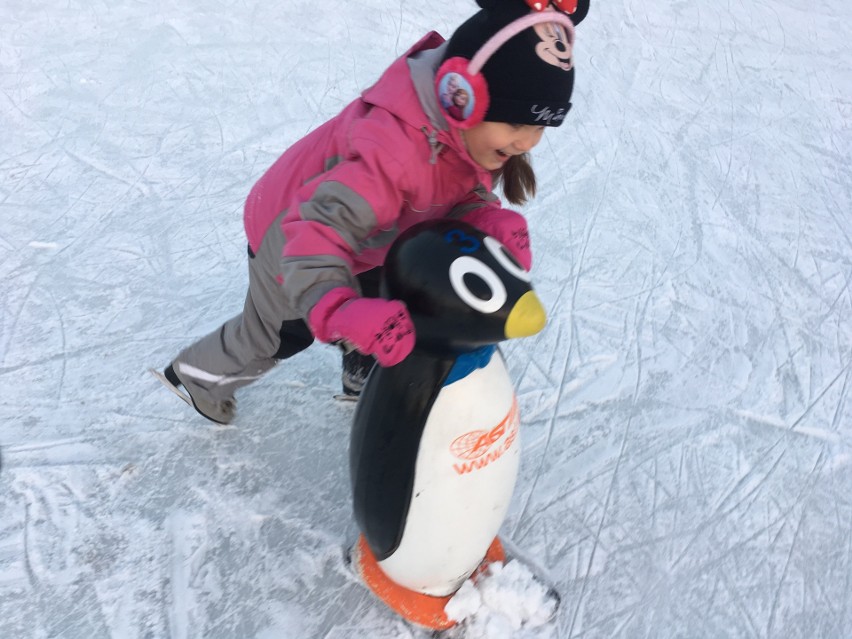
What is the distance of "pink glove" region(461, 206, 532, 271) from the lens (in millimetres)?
1309

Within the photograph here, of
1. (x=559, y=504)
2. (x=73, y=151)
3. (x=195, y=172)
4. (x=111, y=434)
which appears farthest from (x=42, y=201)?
(x=559, y=504)

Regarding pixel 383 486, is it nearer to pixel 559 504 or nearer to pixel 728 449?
pixel 559 504

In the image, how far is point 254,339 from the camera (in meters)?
1.62

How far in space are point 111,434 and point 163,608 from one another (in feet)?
1.62

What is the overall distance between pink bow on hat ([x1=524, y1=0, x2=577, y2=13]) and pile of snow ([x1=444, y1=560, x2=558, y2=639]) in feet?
3.28

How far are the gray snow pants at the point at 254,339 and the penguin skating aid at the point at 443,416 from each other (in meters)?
0.32

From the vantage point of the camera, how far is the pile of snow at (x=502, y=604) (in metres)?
1.43

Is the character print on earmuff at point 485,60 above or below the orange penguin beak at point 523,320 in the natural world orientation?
above

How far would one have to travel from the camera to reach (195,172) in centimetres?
269

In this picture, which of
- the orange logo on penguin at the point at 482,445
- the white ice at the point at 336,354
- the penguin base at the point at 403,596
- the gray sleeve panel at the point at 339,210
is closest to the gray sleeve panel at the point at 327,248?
the gray sleeve panel at the point at 339,210

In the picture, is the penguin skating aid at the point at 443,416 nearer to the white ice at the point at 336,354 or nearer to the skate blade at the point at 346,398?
the white ice at the point at 336,354

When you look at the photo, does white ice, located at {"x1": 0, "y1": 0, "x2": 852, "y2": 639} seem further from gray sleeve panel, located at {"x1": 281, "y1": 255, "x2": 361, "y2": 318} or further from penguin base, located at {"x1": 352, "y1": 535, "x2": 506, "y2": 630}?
gray sleeve panel, located at {"x1": 281, "y1": 255, "x2": 361, "y2": 318}

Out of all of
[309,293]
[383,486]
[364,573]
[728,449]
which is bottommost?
[728,449]

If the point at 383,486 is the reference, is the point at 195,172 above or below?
below
